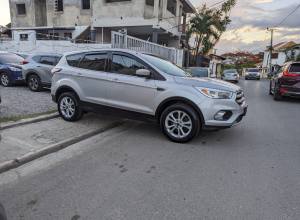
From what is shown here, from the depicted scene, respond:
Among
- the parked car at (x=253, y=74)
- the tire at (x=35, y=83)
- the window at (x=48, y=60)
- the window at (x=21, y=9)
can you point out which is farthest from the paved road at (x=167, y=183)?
the parked car at (x=253, y=74)

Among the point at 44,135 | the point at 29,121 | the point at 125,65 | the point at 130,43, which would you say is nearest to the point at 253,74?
the point at 130,43

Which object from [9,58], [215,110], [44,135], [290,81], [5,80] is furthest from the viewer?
[9,58]

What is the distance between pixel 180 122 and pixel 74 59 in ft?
10.5

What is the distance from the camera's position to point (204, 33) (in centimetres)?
2341

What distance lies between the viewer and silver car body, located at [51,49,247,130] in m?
4.48

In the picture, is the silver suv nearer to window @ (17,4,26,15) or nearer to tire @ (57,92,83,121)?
tire @ (57,92,83,121)

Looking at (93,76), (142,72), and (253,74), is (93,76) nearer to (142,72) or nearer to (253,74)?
(142,72)

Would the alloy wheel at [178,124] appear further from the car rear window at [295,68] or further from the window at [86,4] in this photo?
the window at [86,4]

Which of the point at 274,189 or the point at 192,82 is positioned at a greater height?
the point at 192,82

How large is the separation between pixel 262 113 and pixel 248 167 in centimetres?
484

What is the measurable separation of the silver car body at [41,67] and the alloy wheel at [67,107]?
3952mm

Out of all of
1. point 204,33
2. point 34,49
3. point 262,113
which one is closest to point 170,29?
point 204,33

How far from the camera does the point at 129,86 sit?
16.4 ft

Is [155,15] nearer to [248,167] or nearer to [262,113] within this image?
[262,113]
